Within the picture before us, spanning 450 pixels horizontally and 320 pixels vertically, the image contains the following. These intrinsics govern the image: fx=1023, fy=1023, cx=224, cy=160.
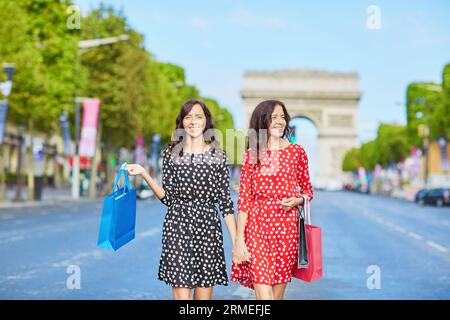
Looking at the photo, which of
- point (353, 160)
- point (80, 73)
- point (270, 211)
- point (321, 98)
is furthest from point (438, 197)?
point (353, 160)

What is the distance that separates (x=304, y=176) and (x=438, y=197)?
5863 centimetres

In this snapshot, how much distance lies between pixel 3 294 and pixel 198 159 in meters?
5.20

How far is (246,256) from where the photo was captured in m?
6.16

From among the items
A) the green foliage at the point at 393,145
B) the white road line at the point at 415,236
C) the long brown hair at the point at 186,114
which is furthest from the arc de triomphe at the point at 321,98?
the long brown hair at the point at 186,114

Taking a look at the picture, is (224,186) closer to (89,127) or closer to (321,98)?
(89,127)

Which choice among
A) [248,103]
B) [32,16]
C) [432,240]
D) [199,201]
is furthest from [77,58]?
[248,103]

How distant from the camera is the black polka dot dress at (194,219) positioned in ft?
20.3

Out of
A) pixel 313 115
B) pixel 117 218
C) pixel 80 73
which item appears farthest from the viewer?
pixel 313 115

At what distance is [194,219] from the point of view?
6.21 meters

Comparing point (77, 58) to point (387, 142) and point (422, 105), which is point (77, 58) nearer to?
point (422, 105)

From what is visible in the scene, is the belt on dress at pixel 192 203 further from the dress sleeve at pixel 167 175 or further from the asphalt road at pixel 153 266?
the asphalt road at pixel 153 266

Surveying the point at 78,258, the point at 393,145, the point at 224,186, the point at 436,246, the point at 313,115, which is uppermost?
the point at 224,186

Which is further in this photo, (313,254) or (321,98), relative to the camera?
(321,98)

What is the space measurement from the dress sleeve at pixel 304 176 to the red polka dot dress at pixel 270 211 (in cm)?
2
